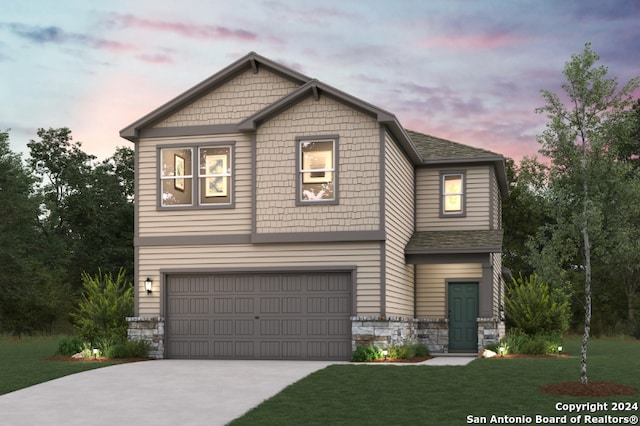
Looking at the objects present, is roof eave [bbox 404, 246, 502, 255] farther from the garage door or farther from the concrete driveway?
the concrete driveway

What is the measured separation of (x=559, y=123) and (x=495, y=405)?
5.32 meters

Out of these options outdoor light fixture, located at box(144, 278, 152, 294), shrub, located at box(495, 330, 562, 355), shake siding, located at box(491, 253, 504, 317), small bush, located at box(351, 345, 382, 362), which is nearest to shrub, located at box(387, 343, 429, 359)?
small bush, located at box(351, 345, 382, 362)

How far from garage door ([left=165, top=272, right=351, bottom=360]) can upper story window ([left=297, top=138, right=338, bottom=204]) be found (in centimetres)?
212

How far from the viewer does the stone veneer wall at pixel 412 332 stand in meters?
20.8

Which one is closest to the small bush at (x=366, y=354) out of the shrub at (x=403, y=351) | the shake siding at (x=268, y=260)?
the shrub at (x=403, y=351)

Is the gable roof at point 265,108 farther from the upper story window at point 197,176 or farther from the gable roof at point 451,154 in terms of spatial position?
the gable roof at point 451,154

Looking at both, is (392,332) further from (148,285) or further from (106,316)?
(106,316)

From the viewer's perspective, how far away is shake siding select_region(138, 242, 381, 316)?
2103cm

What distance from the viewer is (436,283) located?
26125mm

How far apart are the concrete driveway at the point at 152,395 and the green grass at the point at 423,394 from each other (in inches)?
26.4

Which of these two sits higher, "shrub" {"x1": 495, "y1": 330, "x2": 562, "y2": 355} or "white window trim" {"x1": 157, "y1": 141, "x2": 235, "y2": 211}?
"white window trim" {"x1": 157, "y1": 141, "x2": 235, "y2": 211}

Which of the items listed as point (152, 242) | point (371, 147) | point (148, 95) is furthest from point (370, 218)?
point (148, 95)

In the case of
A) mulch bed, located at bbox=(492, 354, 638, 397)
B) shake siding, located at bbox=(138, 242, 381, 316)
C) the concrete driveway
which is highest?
shake siding, located at bbox=(138, 242, 381, 316)

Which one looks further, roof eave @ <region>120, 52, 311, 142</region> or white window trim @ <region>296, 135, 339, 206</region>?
roof eave @ <region>120, 52, 311, 142</region>
